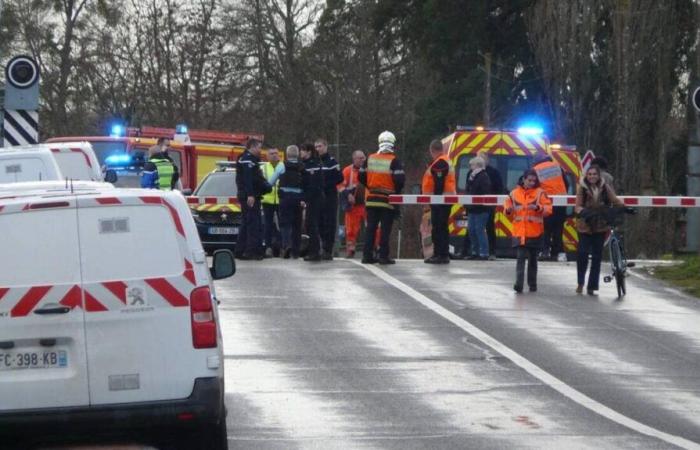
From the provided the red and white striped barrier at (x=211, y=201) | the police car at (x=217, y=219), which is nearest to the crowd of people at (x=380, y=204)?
the red and white striped barrier at (x=211, y=201)

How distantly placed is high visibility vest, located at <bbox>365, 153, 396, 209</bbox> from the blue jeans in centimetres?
351

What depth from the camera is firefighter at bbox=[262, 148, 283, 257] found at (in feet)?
90.8

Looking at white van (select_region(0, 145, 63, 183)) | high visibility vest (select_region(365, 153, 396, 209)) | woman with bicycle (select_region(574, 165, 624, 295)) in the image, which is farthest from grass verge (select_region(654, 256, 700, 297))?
white van (select_region(0, 145, 63, 183))

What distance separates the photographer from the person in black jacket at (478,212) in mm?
28062

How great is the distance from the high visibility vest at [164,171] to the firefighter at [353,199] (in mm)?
2675

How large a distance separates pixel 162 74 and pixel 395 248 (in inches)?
735

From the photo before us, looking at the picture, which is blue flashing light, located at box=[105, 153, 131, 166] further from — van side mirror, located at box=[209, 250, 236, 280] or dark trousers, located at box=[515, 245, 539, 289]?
van side mirror, located at box=[209, 250, 236, 280]

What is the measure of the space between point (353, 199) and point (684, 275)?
5.27 m

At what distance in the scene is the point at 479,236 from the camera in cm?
2852

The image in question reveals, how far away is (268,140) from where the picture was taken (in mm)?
67312

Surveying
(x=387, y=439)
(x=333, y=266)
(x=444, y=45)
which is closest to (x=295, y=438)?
(x=387, y=439)

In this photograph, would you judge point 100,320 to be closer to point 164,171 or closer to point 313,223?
point 313,223

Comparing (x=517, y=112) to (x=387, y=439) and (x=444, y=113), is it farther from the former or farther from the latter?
(x=387, y=439)

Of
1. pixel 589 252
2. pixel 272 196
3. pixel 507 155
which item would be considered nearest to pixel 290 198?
pixel 272 196
